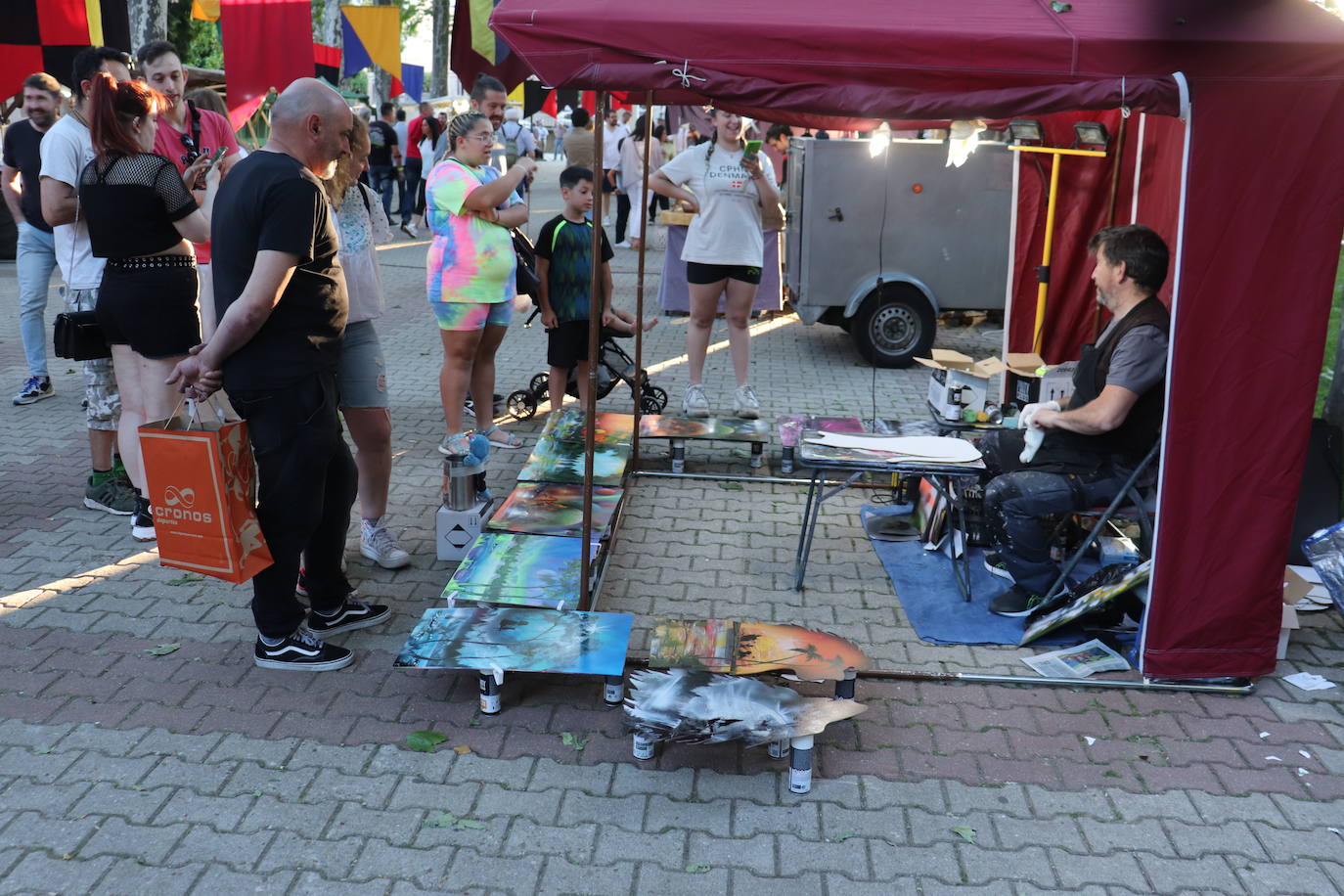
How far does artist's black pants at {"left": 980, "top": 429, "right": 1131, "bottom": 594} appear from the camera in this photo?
4320 mm

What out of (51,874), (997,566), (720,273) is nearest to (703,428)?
(720,273)

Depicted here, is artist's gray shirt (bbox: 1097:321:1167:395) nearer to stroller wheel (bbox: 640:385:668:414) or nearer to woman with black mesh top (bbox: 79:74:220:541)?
stroller wheel (bbox: 640:385:668:414)

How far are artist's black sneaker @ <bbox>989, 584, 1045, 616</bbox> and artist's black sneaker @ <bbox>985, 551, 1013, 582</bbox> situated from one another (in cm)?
28

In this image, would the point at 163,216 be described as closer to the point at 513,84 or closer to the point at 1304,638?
the point at 513,84

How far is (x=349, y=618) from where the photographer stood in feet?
13.9

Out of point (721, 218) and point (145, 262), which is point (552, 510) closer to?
point (145, 262)

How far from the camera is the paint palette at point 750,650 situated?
3516 mm

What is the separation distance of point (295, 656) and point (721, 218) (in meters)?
3.90

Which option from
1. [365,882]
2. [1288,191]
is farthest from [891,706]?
[1288,191]

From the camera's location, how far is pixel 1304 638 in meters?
4.33

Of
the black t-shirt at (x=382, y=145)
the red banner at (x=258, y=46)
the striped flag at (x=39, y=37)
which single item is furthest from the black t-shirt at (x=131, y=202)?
the black t-shirt at (x=382, y=145)

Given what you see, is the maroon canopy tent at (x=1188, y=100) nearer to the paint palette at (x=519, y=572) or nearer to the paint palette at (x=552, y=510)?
the paint palette at (x=519, y=572)

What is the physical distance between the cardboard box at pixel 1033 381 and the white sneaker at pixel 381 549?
3.11m

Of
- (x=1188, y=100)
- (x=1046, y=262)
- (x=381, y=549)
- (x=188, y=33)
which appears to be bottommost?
(x=381, y=549)
